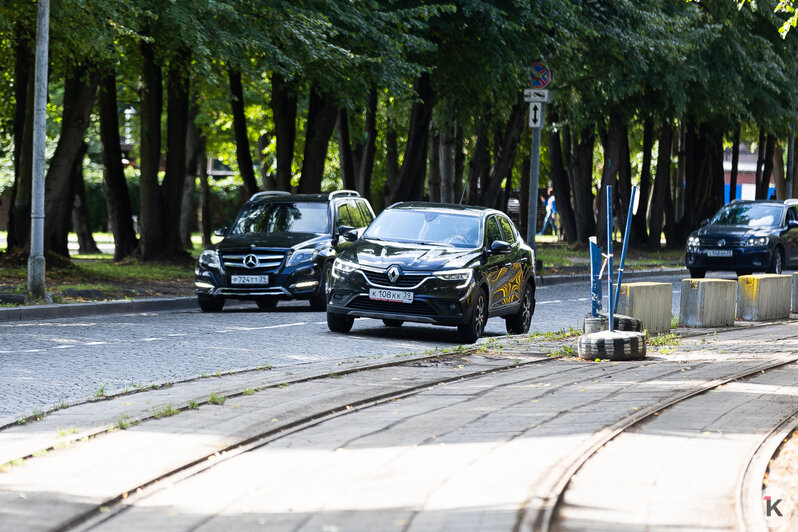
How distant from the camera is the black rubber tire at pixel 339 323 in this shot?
47.9 feet

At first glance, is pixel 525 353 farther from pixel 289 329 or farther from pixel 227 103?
pixel 227 103

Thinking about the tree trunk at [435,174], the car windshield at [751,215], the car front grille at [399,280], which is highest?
the tree trunk at [435,174]

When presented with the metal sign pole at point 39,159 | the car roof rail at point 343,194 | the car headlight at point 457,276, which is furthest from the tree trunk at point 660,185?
the car headlight at point 457,276

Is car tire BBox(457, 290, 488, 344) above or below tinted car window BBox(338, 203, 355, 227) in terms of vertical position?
below

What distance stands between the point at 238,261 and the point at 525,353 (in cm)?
589

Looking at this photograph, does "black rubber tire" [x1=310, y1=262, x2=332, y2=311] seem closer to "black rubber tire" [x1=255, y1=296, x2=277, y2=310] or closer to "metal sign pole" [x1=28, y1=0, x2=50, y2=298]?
"black rubber tire" [x1=255, y1=296, x2=277, y2=310]

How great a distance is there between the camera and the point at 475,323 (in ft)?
46.5

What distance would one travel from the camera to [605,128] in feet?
115

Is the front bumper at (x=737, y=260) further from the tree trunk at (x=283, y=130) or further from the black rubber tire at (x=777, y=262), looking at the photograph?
the tree trunk at (x=283, y=130)

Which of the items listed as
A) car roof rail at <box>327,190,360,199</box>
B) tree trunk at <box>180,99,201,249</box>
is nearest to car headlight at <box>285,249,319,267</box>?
car roof rail at <box>327,190,360,199</box>

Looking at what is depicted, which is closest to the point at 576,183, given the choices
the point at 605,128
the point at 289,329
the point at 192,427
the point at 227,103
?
the point at 605,128

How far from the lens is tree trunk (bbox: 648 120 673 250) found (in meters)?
39.2

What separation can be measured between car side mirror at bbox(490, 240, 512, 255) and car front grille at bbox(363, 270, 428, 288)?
1.22m

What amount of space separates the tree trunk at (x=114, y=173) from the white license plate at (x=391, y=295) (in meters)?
13.5
